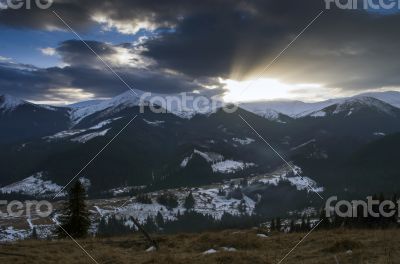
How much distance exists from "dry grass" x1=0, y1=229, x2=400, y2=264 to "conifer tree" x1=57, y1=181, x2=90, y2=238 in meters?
23.7

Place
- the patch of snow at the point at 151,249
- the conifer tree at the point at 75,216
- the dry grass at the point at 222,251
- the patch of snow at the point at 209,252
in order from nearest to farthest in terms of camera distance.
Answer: the dry grass at the point at 222,251
the patch of snow at the point at 209,252
the patch of snow at the point at 151,249
the conifer tree at the point at 75,216

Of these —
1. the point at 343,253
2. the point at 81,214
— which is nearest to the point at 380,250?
the point at 343,253

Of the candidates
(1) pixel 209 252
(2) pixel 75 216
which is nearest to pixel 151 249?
(1) pixel 209 252

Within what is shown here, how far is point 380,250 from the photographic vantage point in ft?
73.5

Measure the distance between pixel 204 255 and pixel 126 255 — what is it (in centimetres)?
552

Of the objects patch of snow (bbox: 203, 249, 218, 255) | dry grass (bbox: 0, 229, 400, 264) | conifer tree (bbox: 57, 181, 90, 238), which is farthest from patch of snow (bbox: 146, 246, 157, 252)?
conifer tree (bbox: 57, 181, 90, 238)

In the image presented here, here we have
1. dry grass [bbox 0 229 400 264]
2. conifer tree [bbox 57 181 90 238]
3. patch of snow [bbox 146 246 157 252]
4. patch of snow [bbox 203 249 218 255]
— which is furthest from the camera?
conifer tree [bbox 57 181 90 238]

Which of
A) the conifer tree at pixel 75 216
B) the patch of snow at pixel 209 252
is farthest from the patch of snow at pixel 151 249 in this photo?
the conifer tree at pixel 75 216

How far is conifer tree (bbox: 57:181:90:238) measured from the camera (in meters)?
54.6

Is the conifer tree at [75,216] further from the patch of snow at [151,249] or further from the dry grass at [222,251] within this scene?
the patch of snow at [151,249]

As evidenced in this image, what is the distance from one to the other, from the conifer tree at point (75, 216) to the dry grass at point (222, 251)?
77.6 feet

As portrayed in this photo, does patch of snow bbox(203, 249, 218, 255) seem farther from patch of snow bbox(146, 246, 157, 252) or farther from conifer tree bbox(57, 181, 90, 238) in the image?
conifer tree bbox(57, 181, 90, 238)

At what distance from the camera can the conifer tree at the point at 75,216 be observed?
54.6 meters

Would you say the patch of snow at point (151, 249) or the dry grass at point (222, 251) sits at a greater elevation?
the dry grass at point (222, 251)
